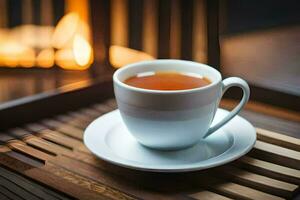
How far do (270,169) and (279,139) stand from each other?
0.21ft

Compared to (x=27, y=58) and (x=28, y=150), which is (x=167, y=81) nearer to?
(x=28, y=150)

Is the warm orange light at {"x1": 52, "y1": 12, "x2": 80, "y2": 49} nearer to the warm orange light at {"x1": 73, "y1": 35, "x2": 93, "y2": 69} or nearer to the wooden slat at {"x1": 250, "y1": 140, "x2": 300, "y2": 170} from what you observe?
the warm orange light at {"x1": 73, "y1": 35, "x2": 93, "y2": 69}

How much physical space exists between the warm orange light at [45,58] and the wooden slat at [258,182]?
0.50 m

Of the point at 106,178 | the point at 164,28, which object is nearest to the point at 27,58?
the point at 164,28

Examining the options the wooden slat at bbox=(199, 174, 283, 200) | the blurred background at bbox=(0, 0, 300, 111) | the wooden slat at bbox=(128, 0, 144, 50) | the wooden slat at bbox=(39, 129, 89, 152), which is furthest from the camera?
the wooden slat at bbox=(128, 0, 144, 50)

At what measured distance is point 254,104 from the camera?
0.63 meters

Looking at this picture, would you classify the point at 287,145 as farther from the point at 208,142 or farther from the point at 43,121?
the point at 43,121

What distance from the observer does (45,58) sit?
90 cm

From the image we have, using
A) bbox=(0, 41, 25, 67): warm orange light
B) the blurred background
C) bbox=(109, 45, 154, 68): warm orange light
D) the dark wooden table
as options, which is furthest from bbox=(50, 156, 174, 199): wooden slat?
bbox=(0, 41, 25, 67): warm orange light

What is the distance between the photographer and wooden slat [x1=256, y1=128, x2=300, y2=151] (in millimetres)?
497

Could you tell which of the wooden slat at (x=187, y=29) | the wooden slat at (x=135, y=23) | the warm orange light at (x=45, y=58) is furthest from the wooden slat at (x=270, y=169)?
the warm orange light at (x=45, y=58)

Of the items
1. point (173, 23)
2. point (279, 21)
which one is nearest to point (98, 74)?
point (173, 23)

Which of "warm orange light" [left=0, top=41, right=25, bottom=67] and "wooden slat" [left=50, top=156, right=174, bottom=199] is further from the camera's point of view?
"warm orange light" [left=0, top=41, right=25, bottom=67]

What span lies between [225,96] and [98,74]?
21 centimetres
